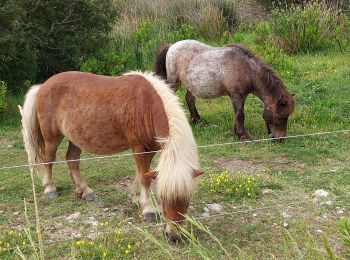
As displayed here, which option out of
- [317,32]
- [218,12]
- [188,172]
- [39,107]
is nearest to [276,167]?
[188,172]

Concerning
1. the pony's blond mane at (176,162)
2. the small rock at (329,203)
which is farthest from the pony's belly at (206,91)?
the pony's blond mane at (176,162)

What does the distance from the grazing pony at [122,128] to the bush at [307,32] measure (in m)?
8.23

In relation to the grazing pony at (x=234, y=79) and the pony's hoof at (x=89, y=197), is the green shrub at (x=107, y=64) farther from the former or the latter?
the pony's hoof at (x=89, y=197)

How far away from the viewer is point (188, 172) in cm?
364

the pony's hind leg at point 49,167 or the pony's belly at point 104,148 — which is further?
the pony's hind leg at point 49,167

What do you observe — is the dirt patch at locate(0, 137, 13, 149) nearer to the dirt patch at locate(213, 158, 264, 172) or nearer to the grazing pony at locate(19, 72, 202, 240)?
the grazing pony at locate(19, 72, 202, 240)

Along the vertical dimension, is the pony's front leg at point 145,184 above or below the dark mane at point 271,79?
below

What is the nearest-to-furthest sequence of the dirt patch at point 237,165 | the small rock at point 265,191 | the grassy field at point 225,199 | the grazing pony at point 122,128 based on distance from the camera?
the grazing pony at point 122,128
the grassy field at point 225,199
the small rock at point 265,191
the dirt patch at point 237,165

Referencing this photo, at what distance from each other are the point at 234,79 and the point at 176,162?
3673 millimetres

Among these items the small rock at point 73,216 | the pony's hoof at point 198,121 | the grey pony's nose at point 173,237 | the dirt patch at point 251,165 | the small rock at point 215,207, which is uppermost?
the grey pony's nose at point 173,237

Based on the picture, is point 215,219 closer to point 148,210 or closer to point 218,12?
point 148,210

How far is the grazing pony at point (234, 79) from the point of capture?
6.83m

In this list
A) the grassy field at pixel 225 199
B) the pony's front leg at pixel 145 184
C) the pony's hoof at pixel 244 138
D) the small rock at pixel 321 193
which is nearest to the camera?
the grassy field at pixel 225 199

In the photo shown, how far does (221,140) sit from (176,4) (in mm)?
9282
